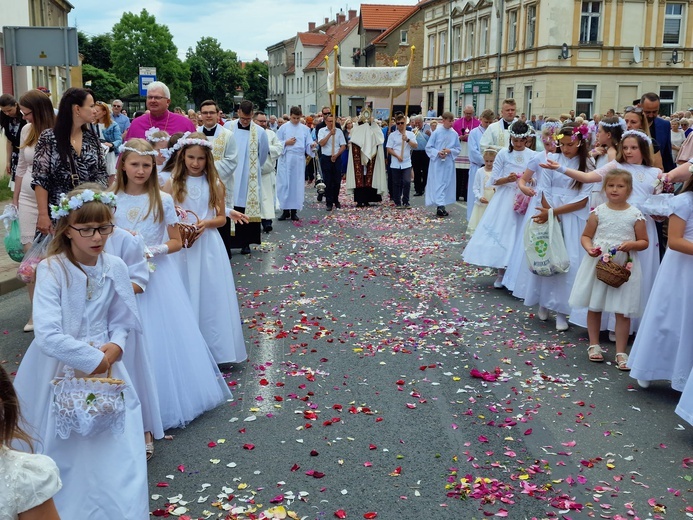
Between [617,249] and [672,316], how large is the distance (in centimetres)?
94

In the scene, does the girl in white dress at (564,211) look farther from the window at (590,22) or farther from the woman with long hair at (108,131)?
the window at (590,22)

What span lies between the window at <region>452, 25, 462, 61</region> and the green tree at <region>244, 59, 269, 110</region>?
270 feet

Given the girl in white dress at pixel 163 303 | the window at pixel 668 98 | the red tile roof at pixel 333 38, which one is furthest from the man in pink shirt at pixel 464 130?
the red tile roof at pixel 333 38

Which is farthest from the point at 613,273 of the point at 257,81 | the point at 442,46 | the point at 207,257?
Result: the point at 257,81

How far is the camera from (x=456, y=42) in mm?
57938

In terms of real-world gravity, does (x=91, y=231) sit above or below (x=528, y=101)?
below

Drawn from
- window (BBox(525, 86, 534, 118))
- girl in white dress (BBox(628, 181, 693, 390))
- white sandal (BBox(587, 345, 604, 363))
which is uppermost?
window (BBox(525, 86, 534, 118))

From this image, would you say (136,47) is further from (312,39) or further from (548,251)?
(548,251)

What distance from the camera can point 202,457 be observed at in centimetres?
502

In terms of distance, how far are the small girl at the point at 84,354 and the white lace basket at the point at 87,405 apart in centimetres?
1

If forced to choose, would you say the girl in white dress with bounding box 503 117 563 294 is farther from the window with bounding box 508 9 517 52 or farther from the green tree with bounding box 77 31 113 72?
the green tree with bounding box 77 31 113 72

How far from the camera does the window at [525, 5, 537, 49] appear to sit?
44969 mm

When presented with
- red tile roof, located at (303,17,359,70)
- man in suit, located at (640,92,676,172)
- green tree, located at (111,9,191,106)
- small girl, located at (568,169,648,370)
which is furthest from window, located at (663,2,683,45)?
green tree, located at (111,9,191,106)

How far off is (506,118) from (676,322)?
268 inches
